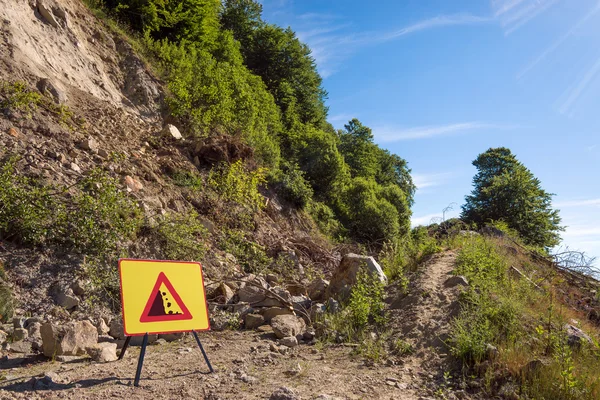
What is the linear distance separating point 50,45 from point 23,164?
409cm

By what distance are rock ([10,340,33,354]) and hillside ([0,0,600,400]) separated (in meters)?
0.02

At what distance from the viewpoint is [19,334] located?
175 inches

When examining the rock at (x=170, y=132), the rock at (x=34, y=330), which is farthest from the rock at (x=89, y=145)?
the rock at (x=34, y=330)

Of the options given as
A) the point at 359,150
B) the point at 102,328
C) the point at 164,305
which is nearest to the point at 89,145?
the point at 102,328

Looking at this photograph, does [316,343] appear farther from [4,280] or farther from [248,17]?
[248,17]

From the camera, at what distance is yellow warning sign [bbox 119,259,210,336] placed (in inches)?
144

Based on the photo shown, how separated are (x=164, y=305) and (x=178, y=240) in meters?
3.21

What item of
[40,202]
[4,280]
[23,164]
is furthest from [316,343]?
[23,164]

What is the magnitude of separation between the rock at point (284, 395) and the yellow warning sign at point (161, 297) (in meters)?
1.17

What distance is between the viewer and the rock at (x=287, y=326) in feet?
17.0

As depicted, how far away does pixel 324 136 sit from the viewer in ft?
57.1

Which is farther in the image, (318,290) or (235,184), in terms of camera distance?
(235,184)

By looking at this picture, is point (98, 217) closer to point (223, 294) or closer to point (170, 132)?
point (223, 294)

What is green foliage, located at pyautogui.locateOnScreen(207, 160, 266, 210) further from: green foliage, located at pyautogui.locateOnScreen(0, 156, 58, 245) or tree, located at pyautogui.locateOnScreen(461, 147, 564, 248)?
tree, located at pyautogui.locateOnScreen(461, 147, 564, 248)
